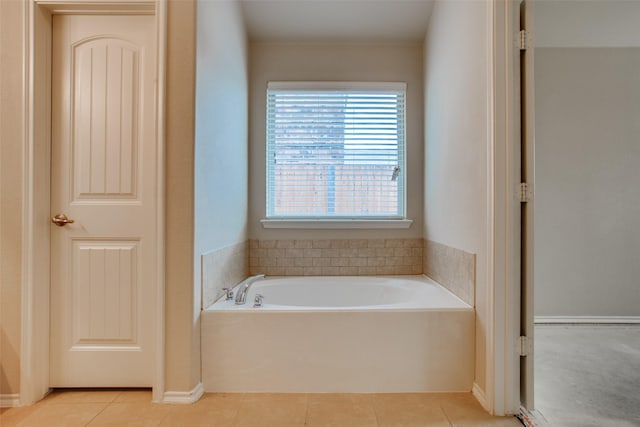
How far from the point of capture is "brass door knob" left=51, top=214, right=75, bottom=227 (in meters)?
1.86

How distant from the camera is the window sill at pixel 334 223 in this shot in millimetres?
2928

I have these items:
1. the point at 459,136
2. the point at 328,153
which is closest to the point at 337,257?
the point at 328,153

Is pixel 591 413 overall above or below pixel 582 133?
below

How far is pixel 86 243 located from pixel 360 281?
71.2 inches

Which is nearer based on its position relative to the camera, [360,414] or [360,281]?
[360,414]

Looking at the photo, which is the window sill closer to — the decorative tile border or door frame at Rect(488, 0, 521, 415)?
the decorative tile border

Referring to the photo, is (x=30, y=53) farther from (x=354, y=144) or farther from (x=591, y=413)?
(x=591, y=413)

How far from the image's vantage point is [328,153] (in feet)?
9.88

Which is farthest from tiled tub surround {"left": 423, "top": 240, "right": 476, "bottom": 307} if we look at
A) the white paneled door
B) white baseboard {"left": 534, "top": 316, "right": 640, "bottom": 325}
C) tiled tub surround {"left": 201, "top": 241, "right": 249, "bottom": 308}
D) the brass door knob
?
the brass door knob

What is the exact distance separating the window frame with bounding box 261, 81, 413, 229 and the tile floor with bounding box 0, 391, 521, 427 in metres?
1.37

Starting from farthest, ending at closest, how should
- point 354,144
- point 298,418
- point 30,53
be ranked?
point 354,144 < point 30,53 < point 298,418

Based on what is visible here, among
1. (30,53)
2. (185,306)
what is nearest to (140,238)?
(185,306)

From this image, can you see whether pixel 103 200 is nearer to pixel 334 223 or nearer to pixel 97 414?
pixel 97 414

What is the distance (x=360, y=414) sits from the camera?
5.60 ft
